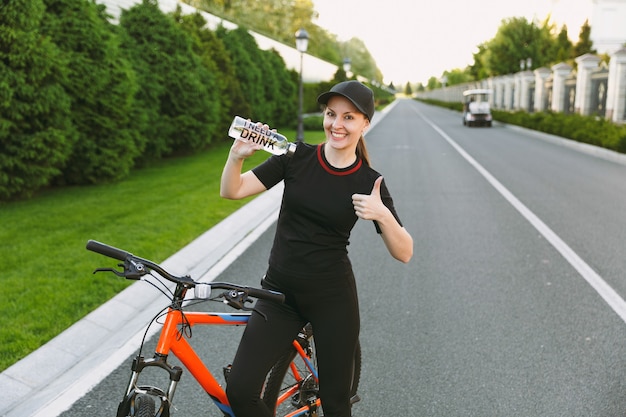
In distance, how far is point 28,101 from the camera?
9961mm

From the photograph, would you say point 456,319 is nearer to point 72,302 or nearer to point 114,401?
point 114,401

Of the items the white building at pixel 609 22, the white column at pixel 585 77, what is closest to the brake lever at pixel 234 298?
the white column at pixel 585 77

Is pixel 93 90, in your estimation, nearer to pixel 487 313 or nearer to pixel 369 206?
pixel 487 313

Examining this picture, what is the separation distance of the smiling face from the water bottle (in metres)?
0.22

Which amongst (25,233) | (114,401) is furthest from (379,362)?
(25,233)

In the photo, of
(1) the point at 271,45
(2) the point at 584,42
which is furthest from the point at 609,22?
(1) the point at 271,45

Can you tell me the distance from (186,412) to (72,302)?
222 cm

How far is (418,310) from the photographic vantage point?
5645mm

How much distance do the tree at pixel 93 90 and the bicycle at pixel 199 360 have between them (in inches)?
357

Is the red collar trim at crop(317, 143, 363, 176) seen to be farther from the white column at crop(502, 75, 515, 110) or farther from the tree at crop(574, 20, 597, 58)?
the tree at crop(574, 20, 597, 58)

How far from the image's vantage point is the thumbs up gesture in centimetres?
253

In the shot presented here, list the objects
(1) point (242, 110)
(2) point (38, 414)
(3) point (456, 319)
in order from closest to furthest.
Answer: (2) point (38, 414), (3) point (456, 319), (1) point (242, 110)

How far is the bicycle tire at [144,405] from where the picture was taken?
241cm

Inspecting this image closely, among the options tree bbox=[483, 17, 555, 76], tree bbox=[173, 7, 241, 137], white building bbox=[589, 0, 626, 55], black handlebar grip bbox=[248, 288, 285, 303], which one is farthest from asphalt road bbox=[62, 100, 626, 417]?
tree bbox=[483, 17, 555, 76]
